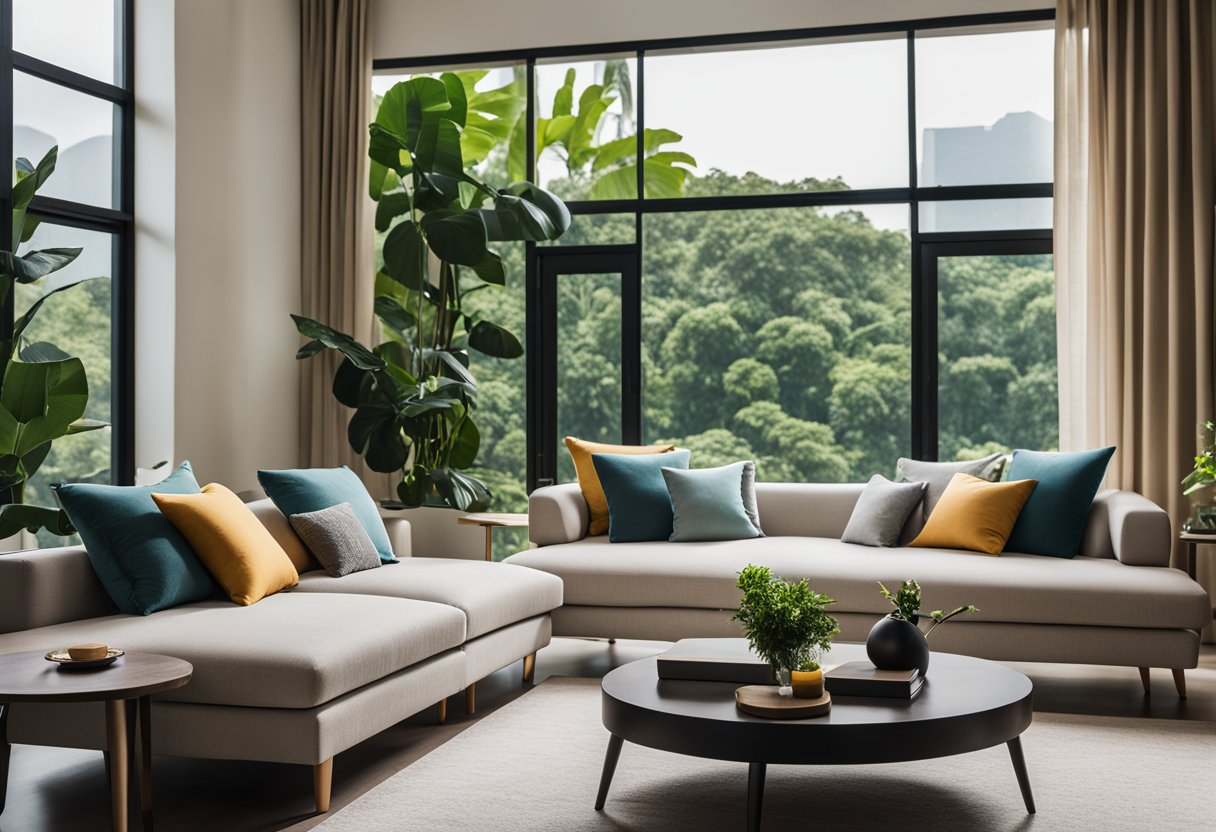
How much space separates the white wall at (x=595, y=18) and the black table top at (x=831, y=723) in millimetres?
4189

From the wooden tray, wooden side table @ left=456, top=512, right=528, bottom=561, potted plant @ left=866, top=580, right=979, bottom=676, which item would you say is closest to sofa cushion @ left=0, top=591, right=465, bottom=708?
the wooden tray

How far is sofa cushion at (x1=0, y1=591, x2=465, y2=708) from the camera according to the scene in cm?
314

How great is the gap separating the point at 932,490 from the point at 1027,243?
5.46 ft

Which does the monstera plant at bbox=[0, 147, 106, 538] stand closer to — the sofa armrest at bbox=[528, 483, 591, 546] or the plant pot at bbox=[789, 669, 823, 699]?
the sofa armrest at bbox=[528, 483, 591, 546]

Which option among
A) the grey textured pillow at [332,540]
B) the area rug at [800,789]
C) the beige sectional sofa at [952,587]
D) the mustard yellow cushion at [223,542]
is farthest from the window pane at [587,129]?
the area rug at [800,789]

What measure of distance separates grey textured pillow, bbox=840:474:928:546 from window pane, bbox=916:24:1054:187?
1916 millimetres

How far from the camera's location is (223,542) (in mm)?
3912

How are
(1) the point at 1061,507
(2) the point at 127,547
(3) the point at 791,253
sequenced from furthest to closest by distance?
(3) the point at 791,253, (1) the point at 1061,507, (2) the point at 127,547

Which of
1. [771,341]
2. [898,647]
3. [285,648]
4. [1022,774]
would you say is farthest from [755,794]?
[771,341]

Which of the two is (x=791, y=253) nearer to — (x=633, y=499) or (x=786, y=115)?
(x=786, y=115)

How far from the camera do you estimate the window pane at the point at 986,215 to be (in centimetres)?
Answer: 625

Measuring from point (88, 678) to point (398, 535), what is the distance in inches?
91.8

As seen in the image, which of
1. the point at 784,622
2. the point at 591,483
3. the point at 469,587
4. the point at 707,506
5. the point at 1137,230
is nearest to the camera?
the point at 784,622

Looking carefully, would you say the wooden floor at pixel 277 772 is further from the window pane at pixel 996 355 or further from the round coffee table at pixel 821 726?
the window pane at pixel 996 355
